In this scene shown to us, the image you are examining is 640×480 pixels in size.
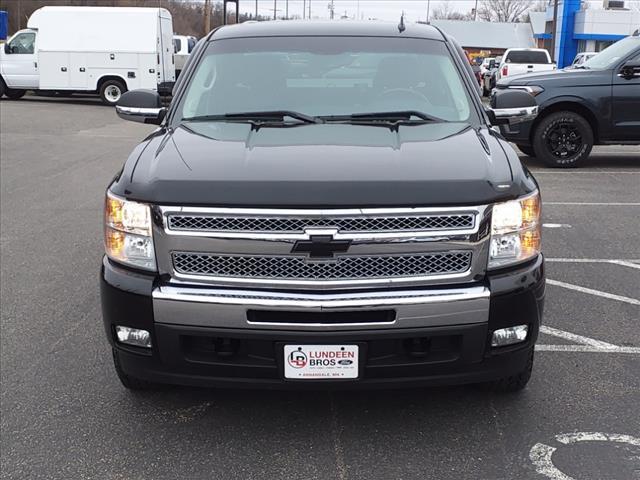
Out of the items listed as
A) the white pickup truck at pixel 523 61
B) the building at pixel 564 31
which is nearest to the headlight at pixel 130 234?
the white pickup truck at pixel 523 61

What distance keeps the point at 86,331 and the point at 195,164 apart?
6.12ft

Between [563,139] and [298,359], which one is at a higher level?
[298,359]

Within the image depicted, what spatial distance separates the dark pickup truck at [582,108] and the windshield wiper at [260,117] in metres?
6.98

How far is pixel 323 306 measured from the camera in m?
2.90

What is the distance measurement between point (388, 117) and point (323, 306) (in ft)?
4.91

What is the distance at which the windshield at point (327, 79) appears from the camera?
4.15 m

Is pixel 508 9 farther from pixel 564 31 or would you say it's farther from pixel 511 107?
pixel 511 107

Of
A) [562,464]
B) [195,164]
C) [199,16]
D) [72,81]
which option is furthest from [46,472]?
[199,16]

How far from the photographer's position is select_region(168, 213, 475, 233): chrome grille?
2930mm

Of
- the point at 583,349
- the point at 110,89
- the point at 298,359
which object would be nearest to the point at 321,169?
the point at 298,359

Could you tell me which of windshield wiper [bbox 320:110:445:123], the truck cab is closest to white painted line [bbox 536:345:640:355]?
windshield wiper [bbox 320:110:445:123]

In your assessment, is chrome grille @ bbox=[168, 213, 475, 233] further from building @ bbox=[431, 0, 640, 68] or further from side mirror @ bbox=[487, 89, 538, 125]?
building @ bbox=[431, 0, 640, 68]

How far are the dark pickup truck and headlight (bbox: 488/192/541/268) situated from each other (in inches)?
297

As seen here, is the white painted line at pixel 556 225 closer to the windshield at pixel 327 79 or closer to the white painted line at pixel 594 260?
the white painted line at pixel 594 260
